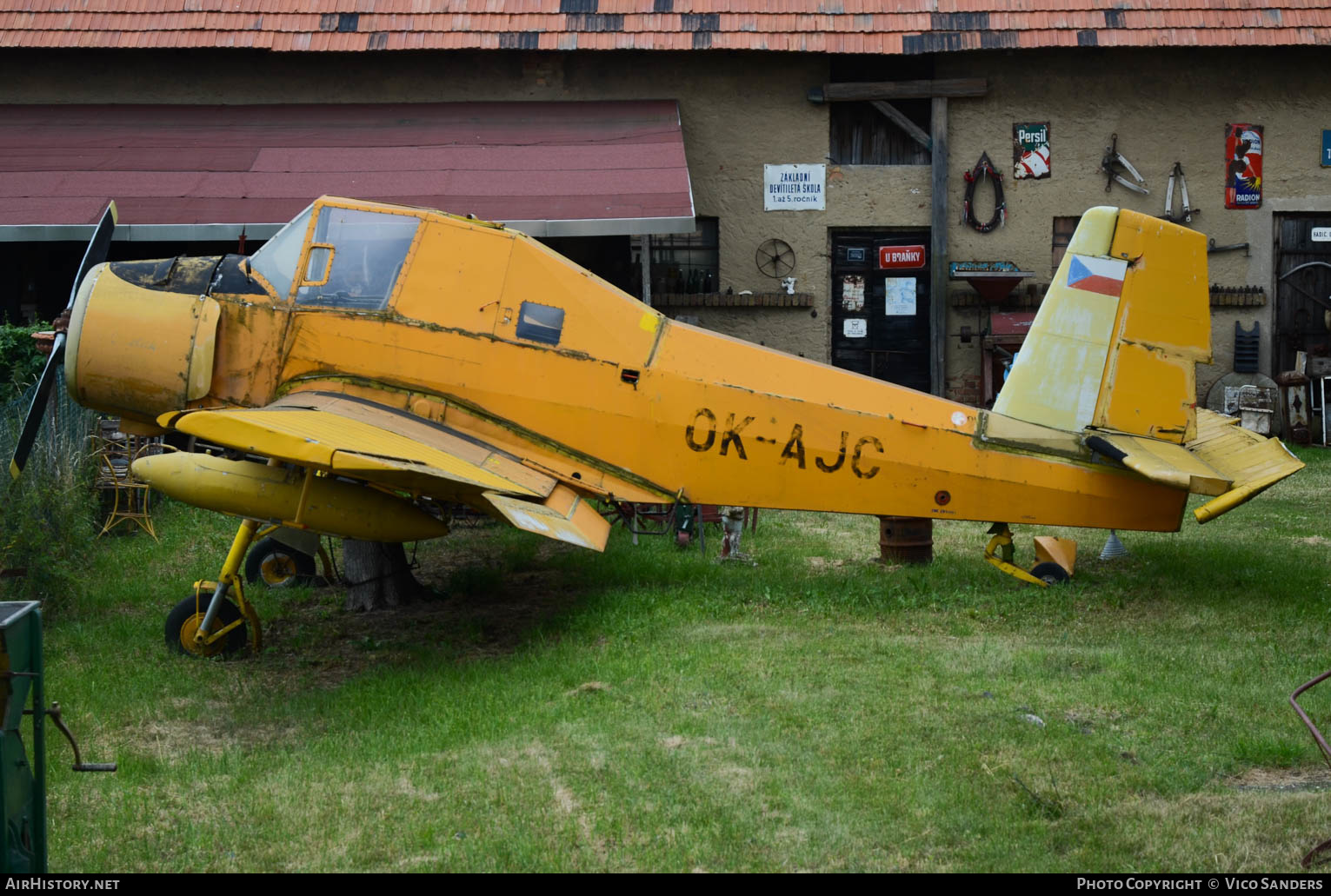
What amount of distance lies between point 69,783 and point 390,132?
40.0 feet

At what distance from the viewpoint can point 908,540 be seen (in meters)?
9.90

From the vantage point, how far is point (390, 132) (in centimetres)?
1641

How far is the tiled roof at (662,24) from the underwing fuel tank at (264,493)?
10.8 m

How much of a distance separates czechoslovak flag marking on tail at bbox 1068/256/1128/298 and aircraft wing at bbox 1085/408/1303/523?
3.36ft

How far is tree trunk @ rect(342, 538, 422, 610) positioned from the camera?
936 centimetres

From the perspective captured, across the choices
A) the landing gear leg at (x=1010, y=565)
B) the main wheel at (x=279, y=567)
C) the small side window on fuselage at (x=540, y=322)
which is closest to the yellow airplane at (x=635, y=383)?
the small side window on fuselage at (x=540, y=322)

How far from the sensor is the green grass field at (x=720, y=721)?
4.96m

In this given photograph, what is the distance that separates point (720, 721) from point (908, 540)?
13.1 feet

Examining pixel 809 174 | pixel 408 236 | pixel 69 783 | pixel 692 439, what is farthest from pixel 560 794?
pixel 809 174

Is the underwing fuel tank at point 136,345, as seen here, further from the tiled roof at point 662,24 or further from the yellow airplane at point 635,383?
the tiled roof at point 662,24

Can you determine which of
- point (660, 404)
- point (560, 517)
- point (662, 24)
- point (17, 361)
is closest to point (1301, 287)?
point (662, 24)

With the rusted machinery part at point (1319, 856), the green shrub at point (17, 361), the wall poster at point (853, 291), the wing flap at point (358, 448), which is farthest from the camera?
the wall poster at point (853, 291)

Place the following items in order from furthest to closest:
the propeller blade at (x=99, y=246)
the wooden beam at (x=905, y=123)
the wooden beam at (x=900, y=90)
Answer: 1. the wooden beam at (x=905, y=123)
2. the wooden beam at (x=900, y=90)
3. the propeller blade at (x=99, y=246)

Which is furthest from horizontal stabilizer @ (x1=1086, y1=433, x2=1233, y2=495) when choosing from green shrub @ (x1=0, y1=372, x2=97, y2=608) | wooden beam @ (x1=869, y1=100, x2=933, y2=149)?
wooden beam @ (x1=869, y1=100, x2=933, y2=149)
